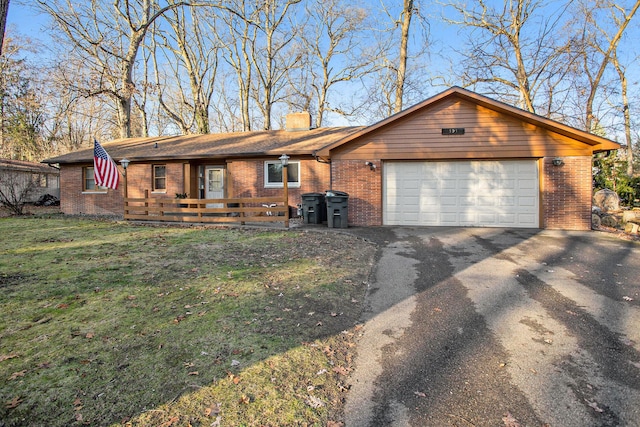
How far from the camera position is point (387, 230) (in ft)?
35.3

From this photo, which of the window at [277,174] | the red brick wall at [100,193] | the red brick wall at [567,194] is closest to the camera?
the red brick wall at [567,194]

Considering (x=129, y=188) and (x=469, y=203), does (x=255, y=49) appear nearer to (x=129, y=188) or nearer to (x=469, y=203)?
(x=129, y=188)

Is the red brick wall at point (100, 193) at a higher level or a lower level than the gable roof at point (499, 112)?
lower

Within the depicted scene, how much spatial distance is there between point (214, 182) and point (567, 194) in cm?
1362

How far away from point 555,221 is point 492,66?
46.4ft

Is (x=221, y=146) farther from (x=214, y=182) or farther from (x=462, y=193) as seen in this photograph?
(x=462, y=193)

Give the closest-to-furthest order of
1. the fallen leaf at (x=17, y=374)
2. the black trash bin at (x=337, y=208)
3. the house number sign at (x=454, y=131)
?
the fallen leaf at (x=17, y=374), the black trash bin at (x=337, y=208), the house number sign at (x=454, y=131)

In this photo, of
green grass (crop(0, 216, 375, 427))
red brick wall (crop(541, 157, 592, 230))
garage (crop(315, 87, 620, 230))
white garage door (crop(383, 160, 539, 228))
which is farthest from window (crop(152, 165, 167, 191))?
red brick wall (crop(541, 157, 592, 230))

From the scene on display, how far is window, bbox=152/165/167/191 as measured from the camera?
16062 mm

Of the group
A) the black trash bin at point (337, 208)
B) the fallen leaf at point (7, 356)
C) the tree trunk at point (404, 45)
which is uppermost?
the tree trunk at point (404, 45)

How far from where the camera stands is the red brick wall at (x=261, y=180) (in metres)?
14.0

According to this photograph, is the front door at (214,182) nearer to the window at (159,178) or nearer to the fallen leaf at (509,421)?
the window at (159,178)

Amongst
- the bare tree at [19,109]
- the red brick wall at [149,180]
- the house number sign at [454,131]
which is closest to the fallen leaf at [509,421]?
the house number sign at [454,131]

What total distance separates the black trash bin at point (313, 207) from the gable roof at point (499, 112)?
1.44 meters
